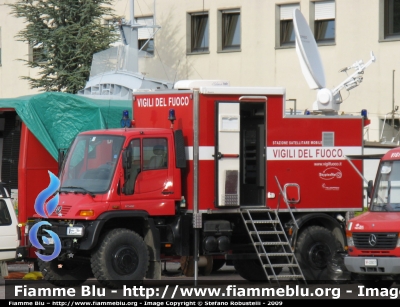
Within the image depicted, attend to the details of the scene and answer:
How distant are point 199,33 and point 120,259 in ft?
66.3

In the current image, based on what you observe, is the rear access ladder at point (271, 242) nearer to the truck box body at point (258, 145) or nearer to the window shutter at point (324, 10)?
the truck box body at point (258, 145)

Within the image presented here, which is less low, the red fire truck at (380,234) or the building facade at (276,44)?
the building facade at (276,44)

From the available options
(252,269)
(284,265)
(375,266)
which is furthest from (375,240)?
(252,269)

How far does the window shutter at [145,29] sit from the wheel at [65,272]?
64.9 ft

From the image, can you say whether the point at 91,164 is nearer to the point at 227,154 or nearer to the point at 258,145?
the point at 227,154

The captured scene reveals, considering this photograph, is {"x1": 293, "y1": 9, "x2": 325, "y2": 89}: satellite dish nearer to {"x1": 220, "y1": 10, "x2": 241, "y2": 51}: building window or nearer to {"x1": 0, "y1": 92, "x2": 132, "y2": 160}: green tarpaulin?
{"x1": 0, "y1": 92, "x2": 132, "y2": 160}: green tarpaulin

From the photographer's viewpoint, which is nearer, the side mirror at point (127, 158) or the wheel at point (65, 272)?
the side mirror at point (127, 158)

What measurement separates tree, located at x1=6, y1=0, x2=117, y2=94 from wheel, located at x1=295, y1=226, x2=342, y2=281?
16661 millimetres

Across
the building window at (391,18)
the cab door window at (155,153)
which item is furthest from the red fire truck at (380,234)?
the building window at (391,18)

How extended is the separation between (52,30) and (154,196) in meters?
18.3

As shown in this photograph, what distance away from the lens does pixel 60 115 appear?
19797mm

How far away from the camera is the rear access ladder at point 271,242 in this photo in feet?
53.3

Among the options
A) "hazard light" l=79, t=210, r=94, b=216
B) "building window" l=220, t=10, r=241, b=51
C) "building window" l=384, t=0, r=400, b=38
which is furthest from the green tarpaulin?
"building window" l=220, t=10, r=241, b=51

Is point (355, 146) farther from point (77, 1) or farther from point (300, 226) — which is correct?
point (77, 1)
